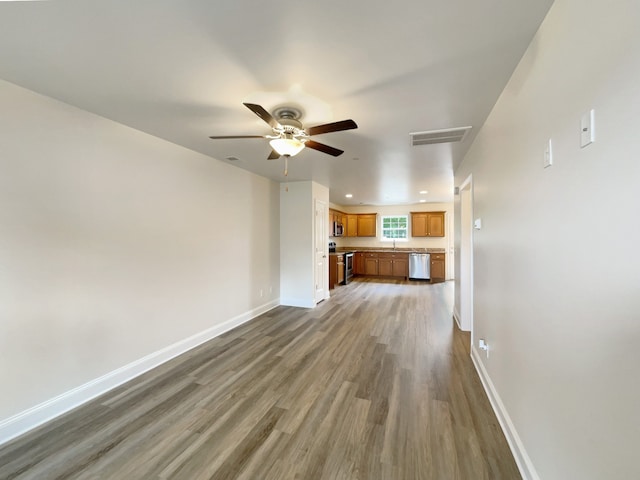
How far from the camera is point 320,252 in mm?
5594

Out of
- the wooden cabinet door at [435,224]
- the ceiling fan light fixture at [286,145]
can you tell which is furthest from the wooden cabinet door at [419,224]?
the ceiling fan light fixture at [286,145]

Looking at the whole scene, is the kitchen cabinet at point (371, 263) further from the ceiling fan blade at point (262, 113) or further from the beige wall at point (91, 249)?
the ceiling fan blade at point (262, 113)

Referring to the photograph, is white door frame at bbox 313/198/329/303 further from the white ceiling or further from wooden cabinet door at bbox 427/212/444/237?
wooden cabinet door at bbox 427/212/444/237

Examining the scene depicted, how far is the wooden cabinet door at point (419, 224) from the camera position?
8547mm

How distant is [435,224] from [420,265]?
1449mm

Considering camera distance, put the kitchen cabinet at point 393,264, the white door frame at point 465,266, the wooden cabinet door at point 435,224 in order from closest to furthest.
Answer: the white door frame at point 465,266 → the wooden cabinet door at point 435,224 → the kitchen cabinet at point 393,264

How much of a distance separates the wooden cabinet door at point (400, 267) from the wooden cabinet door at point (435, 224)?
1226mm

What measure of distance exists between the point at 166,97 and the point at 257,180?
2570 mm

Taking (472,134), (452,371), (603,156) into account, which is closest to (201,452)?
(452,371)

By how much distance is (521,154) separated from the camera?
5.34ft

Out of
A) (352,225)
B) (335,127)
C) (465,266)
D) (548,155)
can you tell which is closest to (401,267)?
(352,225)

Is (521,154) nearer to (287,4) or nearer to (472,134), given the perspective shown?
(472,134)

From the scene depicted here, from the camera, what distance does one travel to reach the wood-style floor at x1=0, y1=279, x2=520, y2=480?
5.36 ft

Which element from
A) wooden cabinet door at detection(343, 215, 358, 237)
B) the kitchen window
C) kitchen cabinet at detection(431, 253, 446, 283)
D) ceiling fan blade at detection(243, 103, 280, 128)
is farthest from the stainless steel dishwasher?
ceiling fan blade at detection(243, 103, 280, 128)
